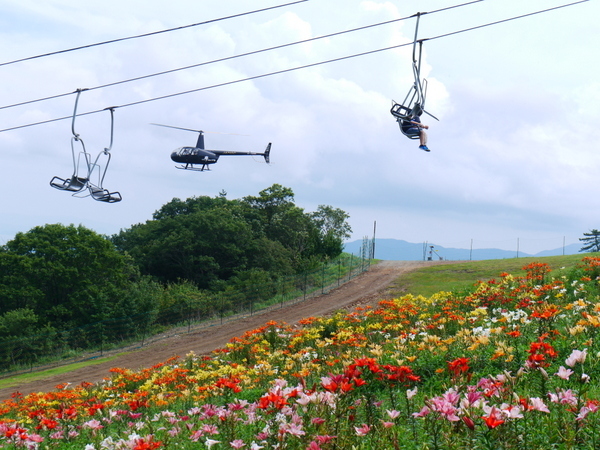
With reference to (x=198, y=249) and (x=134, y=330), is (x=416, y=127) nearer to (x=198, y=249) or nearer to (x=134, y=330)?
(x=134, y=330)

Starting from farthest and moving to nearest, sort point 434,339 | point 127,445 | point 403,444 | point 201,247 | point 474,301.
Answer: point 201,247, point 474,301, point 434,339, point 403,444, point 127,445

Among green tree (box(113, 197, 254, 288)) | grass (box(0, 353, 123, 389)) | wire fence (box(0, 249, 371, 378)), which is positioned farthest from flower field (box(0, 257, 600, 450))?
green tree (box(113, 197, 254, 288))

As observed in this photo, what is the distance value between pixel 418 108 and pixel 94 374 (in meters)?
14.7

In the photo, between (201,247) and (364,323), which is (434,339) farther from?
(201,247)

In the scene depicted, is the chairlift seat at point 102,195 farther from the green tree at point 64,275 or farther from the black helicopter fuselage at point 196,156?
the green tree at point 64,275

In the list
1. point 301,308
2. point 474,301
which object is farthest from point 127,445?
point 301,308

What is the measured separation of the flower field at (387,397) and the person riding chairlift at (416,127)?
3131mm

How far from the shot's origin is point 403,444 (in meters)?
4.10

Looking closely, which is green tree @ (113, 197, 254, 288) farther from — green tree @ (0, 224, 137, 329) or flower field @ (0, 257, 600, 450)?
flower field @ (0, 257, 600, 450)

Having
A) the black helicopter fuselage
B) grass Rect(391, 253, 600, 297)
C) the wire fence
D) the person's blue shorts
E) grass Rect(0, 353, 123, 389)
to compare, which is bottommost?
grass Rect(0, 353, 123, 389)

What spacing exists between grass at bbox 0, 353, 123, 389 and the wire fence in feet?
3.40

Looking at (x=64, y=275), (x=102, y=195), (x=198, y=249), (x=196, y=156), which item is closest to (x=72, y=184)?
(x=102, y=195)

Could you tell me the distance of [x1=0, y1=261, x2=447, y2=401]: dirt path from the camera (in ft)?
61.9

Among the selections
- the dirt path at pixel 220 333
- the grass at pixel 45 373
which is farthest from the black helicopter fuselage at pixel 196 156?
the grass at pixel 45 373
